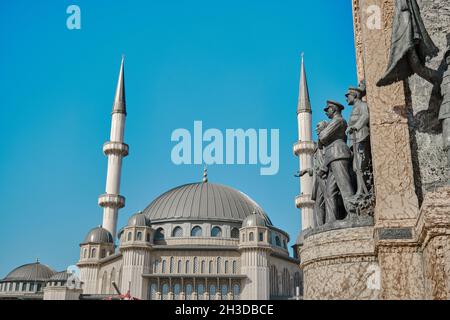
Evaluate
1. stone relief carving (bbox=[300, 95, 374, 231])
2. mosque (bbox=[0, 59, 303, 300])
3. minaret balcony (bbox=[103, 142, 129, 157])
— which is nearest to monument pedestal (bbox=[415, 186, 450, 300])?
stone relief carving (bbox=[300, 95, 374, 231])

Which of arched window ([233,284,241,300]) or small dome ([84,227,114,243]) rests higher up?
small dome ([84,227,114,243])

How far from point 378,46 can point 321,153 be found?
171 centimetres

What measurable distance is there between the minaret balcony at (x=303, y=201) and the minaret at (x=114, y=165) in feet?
63.4

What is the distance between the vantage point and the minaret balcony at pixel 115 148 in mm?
56938

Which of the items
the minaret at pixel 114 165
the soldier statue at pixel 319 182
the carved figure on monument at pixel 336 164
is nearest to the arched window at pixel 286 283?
the minaret at pixel 114 165

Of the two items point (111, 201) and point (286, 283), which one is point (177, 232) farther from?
point (286, 283)

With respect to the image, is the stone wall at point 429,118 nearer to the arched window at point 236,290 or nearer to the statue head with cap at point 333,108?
the statue head with cap at point 333,108

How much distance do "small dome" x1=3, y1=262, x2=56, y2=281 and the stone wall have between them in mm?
79261

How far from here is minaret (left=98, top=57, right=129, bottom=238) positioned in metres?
56.0

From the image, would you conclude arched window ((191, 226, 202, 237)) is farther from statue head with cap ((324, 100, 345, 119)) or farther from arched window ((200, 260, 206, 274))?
statue head with cap ((324, 100, 345, 119))

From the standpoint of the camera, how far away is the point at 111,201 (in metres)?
55.8

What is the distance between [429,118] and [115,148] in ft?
173

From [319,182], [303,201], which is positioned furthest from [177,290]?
[319,182]
